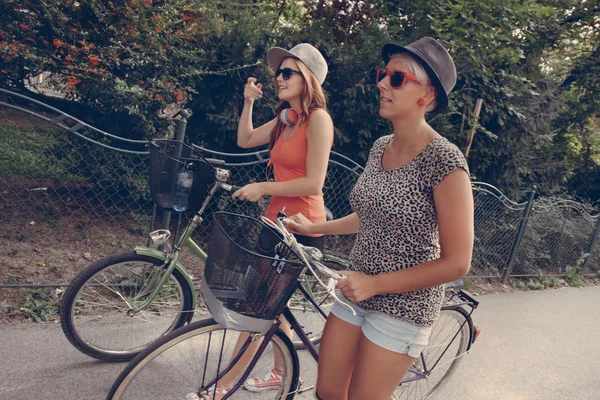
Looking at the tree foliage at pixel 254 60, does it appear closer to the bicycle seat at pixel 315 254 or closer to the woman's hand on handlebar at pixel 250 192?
the woman's hand on handlebar at pixel 250 192

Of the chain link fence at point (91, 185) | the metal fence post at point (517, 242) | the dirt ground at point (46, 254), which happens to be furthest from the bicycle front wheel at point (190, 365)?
the metal fence post at point (517, 242)

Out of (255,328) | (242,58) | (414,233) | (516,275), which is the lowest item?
(516,275)

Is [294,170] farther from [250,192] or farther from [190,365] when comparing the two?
[190,365]

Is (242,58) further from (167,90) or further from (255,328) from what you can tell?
(255,328)

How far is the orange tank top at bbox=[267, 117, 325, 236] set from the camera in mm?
2451

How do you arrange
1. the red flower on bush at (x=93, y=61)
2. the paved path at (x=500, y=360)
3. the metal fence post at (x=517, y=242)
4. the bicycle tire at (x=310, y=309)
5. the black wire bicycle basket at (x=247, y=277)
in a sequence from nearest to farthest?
the black wire bicycle basket at (x=247, y=277) → the paved path at (x=500, y=360) → the bicycle tire at (x=310, y=309) → the red flower on bush at (x=93, y=61) → the metal fence post at (x=517, y=242)

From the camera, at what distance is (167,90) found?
4.93 metres

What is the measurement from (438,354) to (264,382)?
1078mm

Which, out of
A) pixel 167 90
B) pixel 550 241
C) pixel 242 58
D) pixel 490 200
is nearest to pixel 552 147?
pixel 550 241

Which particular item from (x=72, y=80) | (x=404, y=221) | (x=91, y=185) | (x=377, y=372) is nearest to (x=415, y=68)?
(x=404, y=221)

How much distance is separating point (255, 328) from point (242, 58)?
399cm

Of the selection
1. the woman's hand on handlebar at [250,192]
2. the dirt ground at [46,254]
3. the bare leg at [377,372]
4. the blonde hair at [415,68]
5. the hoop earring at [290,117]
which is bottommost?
the dirt ground at [46,254]

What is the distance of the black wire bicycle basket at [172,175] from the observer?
8.57 feet

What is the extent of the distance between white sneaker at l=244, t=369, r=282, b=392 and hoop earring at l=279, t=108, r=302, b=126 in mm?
1263
